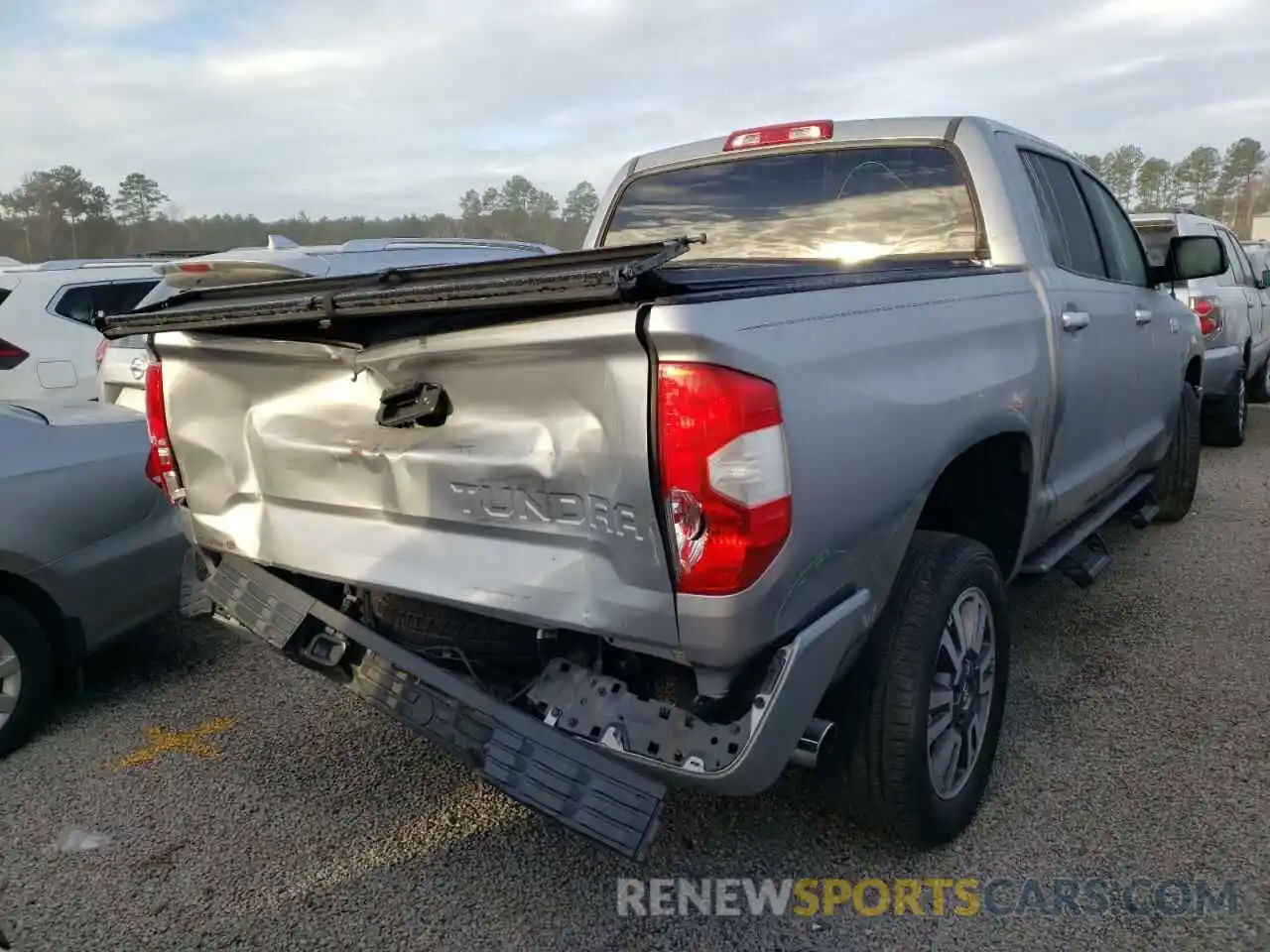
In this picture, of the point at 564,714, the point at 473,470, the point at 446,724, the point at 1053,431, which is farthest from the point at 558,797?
the point at 1053,431

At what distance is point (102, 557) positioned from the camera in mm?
3756

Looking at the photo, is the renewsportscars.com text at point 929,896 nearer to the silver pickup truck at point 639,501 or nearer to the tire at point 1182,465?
the silver pickup truck at point 639,501

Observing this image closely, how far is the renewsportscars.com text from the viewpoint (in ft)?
8.39

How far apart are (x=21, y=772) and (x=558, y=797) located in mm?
2217

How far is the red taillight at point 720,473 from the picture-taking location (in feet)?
6.49

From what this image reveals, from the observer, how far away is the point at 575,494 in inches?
86.3

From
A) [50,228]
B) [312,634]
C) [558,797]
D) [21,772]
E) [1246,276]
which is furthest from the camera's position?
[50,228]

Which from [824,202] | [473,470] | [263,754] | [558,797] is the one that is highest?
[824,202]

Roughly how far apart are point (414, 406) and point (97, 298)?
7268 millimetres

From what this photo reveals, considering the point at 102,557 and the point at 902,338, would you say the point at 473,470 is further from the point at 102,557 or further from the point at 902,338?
the point at 102,557

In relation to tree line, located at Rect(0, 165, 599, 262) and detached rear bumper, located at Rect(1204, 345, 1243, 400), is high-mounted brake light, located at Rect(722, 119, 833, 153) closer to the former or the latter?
detached rear bumper, located at Rect(1204, 345, 1243, 400)

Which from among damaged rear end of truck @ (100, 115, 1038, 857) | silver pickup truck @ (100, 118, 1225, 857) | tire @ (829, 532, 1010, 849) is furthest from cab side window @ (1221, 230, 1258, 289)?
tire @ (829, 532, 1010, 849)

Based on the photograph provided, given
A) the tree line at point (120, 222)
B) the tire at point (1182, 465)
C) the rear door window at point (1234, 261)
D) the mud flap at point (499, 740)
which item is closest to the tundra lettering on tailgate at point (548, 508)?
the mud flap at point (499, 740)

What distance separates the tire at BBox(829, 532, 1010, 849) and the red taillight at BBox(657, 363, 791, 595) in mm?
667
